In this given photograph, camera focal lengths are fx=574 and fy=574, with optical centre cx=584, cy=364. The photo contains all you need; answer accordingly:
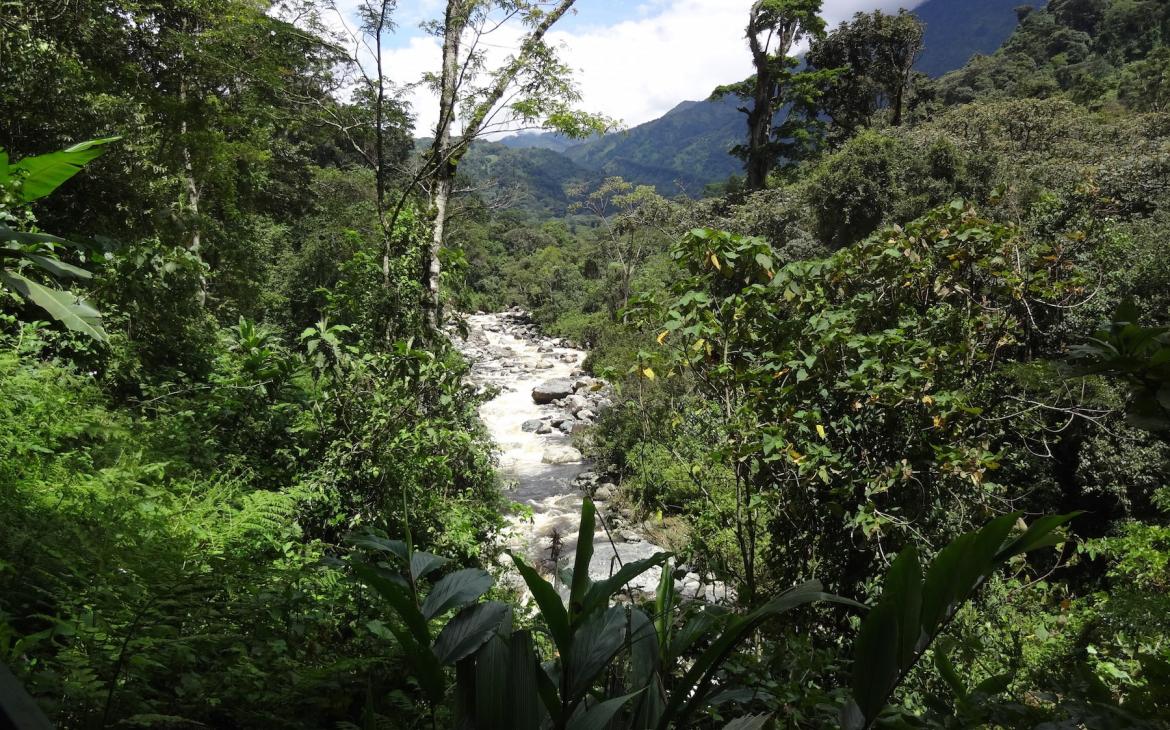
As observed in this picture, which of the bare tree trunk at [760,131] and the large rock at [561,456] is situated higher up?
the bare tree trunk at [760,131]

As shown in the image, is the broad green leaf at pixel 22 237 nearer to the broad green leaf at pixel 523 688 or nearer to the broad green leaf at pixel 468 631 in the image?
the broad green leaf at pixel 468 631

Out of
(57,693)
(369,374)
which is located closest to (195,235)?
(369,374)

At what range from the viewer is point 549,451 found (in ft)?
43.3

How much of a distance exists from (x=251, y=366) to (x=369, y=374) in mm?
1094

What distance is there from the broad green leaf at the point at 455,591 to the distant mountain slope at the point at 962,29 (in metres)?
131

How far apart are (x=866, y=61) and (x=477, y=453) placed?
982 inches

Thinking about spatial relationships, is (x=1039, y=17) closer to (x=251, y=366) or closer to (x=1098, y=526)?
(x=1098, y=526)

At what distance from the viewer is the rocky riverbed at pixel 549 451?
766 cm

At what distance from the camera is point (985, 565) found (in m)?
0.73

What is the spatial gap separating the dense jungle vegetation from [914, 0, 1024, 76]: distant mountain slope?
126 meters

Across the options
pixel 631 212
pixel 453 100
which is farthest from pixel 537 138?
pixel 453 100

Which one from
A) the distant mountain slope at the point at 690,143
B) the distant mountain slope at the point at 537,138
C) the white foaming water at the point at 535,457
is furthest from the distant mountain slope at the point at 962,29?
the white foaming water at the point at 535,457

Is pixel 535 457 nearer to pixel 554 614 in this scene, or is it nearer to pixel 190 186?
pixel 190 186

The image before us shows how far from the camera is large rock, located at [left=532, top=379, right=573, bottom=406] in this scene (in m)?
16.7
